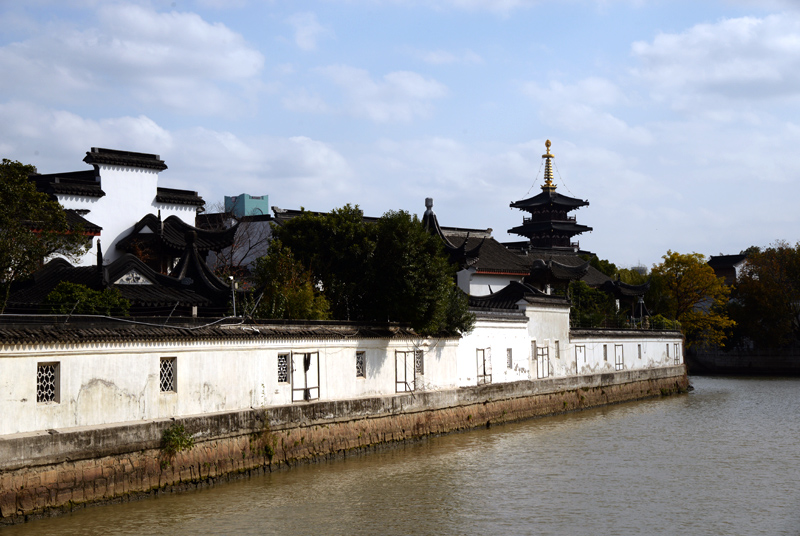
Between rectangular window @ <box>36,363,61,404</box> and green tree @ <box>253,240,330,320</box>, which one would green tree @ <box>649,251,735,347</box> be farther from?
rectangular window @ <box>36,363,61,404</box>

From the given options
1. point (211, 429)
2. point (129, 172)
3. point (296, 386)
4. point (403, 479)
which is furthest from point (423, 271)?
point (129, 172)

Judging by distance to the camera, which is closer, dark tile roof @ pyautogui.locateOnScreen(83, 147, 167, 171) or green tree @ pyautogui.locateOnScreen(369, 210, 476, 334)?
green tree @ pyautogui.locateOnScreen(369, 210, 476, 334)

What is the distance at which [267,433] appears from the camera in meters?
21.6

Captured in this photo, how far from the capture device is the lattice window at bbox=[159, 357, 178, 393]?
19.7 m

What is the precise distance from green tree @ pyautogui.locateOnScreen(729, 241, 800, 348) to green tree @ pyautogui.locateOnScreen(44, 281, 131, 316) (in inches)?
2337

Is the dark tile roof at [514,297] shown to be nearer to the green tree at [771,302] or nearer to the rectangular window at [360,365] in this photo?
the rectangular window at [360,365]

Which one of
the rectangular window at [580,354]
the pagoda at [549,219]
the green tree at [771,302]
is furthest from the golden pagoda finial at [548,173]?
the rectangular window at [580,354]

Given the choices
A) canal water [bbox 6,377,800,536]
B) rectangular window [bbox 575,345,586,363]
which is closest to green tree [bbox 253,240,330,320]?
canal water [bbox 6,377,800,536]

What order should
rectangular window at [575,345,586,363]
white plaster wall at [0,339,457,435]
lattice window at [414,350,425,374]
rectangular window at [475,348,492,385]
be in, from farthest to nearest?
rectangular window at [575,345,586,363], rectangular window at [475,348,492,385], lattice window at [414,350,425,374], white plaster wall at [0,339,457,435]

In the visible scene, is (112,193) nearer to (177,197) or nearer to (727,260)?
(177,197)

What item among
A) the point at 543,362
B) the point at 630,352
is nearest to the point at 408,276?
the point at 543,362

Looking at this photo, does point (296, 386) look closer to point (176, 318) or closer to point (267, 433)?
point (267, 433)

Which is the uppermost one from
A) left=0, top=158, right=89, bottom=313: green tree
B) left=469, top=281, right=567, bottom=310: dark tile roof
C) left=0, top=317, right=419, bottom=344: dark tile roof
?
left=0, top=158, right=89, bottom=313: green tree

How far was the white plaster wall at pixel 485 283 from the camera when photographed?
166 feet
